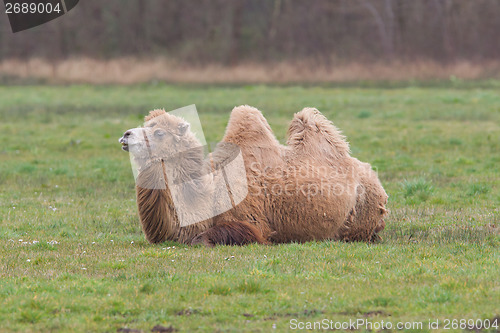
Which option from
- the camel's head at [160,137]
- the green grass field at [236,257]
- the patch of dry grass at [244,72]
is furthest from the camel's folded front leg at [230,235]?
the patch of dry grass at [244,72]

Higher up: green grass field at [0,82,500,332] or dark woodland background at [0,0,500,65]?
dark woodland background at [0,0,500,65]

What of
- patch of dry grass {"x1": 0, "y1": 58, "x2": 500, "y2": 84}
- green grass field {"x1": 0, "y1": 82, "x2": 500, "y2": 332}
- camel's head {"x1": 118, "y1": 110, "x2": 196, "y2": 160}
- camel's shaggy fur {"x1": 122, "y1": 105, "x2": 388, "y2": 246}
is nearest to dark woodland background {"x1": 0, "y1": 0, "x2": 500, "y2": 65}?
patch of dry grass {"x1": 0, "y1": 58, "x2": 500, "y2": 84}

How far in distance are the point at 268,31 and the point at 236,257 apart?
44673 mm

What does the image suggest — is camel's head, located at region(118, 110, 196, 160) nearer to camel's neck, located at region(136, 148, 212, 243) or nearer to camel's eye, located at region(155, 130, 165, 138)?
camel's eye, located at region(155, 130, 165, 138)

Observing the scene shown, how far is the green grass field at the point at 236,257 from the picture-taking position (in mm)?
6375

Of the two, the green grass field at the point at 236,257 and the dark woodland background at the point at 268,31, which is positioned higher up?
the dark woodland background at the point at 268,31

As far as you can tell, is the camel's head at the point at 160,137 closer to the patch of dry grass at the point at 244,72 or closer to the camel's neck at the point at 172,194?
the camel's neck at the point at 172,194

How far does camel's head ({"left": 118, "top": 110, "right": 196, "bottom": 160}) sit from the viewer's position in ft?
28.6

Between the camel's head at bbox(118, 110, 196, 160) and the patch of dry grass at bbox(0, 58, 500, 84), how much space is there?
1270 inches

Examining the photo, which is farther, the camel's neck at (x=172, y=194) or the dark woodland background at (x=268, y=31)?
the dark woodland background at (x=268, y=31)

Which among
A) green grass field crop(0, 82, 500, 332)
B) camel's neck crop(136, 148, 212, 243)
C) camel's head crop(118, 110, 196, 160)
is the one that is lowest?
green grass field crop(0, 82, 500, 332)

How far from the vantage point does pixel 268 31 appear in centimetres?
5172

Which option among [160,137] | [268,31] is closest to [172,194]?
[160,137]

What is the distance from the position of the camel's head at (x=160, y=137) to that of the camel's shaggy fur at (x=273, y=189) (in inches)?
0.5
